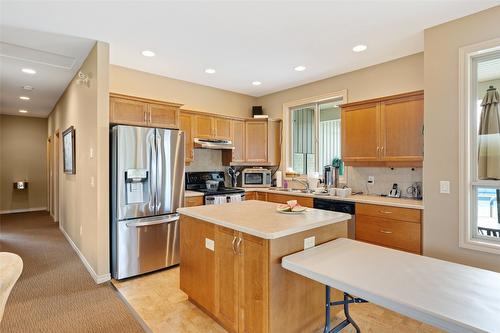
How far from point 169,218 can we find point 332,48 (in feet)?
9.61

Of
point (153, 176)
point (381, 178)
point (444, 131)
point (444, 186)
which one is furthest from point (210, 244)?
point (381, 178)

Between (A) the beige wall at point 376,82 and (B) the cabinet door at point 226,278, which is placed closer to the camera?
(B) the cabinet door at point 226,278

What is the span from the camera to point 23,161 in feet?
23.9

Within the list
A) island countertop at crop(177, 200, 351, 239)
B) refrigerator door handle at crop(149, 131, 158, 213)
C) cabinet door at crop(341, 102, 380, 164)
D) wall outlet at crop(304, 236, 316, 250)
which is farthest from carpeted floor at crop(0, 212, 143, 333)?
cabinet door at crop(341, 102, 380, 164)

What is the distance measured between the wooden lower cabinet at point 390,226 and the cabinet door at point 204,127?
2.63 m

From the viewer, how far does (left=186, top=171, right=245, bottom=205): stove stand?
4.16 meters

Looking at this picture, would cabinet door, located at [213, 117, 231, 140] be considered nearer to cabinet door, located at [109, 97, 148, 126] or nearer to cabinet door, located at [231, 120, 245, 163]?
cabinet door, located at [231, 120, 245, 163]

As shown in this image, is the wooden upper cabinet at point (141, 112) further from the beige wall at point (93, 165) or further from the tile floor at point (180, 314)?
the tile floor at point (180, 314)

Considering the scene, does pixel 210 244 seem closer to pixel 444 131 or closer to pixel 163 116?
pixel 163 116

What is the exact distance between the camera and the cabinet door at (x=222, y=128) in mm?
4750

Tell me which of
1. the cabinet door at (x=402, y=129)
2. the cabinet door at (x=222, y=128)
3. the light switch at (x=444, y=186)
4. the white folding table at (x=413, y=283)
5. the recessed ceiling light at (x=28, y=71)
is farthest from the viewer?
the cabinet door at (x=222, y=128)

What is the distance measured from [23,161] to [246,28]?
7.64 meters

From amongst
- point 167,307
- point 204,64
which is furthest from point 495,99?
point 167,307

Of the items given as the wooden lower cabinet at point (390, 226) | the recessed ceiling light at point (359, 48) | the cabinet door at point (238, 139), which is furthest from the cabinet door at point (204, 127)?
the wooden lower cabinet at point (390, 226)
